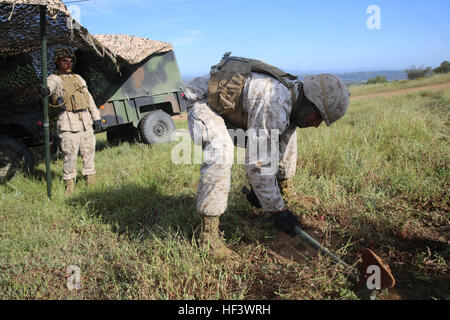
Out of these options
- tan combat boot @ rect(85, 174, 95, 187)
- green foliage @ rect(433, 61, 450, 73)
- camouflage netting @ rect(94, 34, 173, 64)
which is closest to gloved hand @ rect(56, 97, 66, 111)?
tan combat boot @ rect(85, 174, 95, 187)

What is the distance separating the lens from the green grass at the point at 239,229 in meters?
1.96

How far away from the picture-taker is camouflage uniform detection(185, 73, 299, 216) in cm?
205

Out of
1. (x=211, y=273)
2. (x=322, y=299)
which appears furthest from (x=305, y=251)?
(x=211, y=273)

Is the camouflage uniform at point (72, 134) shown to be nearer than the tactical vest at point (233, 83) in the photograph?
No

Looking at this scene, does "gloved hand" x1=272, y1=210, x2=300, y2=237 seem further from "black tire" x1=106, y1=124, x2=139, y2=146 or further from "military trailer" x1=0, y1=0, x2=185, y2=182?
"black tire" x1=106, y1=124, x2=139, y2=146

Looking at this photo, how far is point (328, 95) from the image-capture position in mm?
2072

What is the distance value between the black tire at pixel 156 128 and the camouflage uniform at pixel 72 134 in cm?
174

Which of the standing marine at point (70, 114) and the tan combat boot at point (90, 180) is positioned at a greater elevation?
the standing marine at point (70, 114)

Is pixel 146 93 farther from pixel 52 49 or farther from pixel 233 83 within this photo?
pixel 233 83

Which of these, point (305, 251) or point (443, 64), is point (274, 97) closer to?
point (305, 251)

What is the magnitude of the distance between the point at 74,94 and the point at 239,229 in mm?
2812

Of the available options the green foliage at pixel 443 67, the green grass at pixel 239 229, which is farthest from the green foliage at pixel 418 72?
the green grass at pixel 239 229

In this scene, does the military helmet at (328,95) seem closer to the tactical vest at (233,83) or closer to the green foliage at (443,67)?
the tactical vest at (233,83)

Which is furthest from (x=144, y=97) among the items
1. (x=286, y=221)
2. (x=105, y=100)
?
(x=286, y=221)
